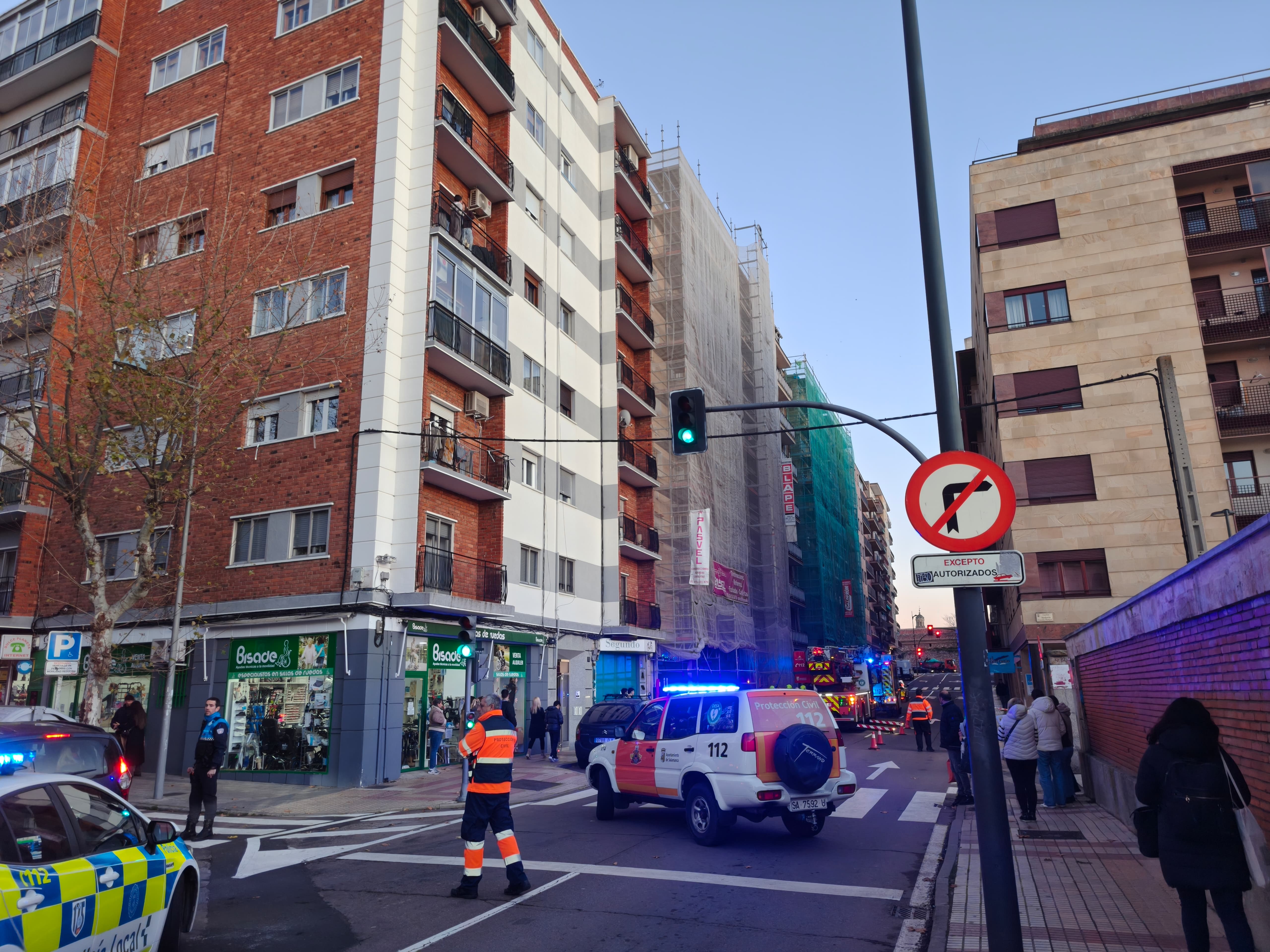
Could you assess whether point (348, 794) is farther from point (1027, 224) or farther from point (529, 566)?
point (1027, 224)

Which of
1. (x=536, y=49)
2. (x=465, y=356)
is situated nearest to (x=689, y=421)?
(x=465, y=356)

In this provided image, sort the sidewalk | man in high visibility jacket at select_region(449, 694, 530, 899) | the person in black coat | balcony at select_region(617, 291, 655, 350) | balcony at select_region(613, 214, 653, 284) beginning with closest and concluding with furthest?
1. the person in black coat
2. man in high visibility jacket at select_region(449, 694, 530, 899)
3. the sidewalk
4. balcony at select_region(617, 291, 655, 350)
5. balcony at select_region(613, 214, 653, 284)

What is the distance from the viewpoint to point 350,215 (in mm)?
22578

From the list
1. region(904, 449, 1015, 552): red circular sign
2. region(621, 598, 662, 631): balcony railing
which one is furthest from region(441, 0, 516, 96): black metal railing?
region(904, 449, 1015, 552): red circular sign

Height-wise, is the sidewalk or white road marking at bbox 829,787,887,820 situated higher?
white road marking at bbox 829,787,887,820

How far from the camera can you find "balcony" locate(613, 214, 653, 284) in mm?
34500

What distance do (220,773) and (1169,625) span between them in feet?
64.1

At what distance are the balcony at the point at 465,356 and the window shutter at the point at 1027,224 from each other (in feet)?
72.5

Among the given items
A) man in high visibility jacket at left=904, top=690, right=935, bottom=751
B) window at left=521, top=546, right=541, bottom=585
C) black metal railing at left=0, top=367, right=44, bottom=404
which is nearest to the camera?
man in high visibility jacket at left=904, top=690, right=935, bottom=751

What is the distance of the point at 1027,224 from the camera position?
35.1 meters

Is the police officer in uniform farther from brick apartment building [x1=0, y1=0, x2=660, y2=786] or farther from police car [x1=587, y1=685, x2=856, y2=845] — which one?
brick apartment building [x1=0, y1=0, x2=660, y2=786]

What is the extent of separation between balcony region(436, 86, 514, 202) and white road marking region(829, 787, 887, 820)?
18718mm

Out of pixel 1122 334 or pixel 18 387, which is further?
pixel 1122 334

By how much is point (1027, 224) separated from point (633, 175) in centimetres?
1604
